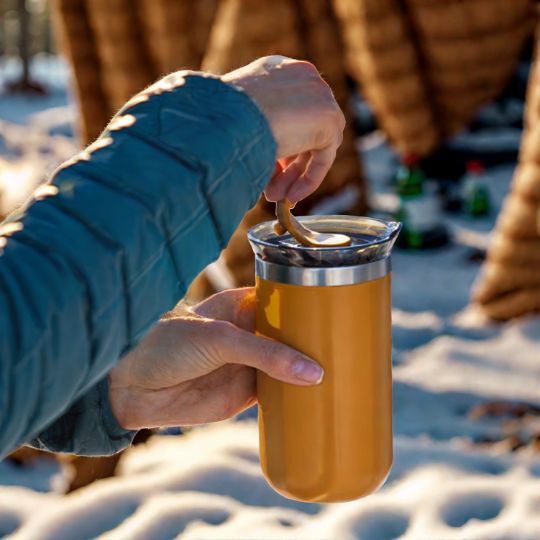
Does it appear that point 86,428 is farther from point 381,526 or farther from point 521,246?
point 521,246

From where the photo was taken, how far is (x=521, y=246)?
3.96m

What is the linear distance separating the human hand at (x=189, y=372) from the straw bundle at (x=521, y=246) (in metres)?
2.43

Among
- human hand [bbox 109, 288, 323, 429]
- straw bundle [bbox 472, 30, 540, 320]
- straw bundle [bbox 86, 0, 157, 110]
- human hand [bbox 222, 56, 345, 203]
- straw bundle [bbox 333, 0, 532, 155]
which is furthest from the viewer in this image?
straw bundle [bbox 86, 0, 157, 110]

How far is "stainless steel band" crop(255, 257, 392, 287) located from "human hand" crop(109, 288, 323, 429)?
15 centimetres

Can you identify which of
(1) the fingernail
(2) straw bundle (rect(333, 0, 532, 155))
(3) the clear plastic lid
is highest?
(3) the clear plastic lid

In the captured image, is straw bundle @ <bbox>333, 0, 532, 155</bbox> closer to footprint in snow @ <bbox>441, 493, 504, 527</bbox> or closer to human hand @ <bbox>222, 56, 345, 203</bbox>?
footprint in snow @ <bbox>441, 493, 504, 527</bbox>

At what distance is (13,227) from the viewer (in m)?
1.05

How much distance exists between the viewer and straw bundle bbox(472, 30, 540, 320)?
12.7ft

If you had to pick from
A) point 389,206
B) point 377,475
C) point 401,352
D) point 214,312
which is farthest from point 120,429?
point 389,206

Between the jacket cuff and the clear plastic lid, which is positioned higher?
the clear plastic lid

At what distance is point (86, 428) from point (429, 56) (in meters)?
5.43

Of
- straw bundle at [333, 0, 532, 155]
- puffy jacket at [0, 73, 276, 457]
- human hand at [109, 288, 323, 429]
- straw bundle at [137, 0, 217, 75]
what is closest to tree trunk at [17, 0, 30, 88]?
straw bundle at [137, 0, 217, 75]

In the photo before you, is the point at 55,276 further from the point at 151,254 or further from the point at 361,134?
the point at 361,134

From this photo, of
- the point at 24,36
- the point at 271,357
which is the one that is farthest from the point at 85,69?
the point at 24,36
